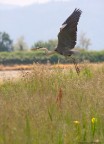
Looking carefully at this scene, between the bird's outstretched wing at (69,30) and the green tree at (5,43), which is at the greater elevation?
the bird's outstretched wing at (69,30)

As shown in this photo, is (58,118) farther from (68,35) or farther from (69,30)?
(68,35)

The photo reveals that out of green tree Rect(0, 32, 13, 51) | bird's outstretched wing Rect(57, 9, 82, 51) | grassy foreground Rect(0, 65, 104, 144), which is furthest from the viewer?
green tree Rect(0, 32, 13, 51)

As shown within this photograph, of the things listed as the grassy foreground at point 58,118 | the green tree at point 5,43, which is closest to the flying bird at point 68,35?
the grassy foreground at point 58,118

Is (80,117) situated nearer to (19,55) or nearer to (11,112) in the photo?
(11,112)

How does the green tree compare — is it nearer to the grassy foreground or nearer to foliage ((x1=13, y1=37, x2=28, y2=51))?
foliage ((x1=13, y1=37, x2=28, y2=51))

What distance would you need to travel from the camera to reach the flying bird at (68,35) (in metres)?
14.3

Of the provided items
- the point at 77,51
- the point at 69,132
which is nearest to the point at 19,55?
the point at 77,51

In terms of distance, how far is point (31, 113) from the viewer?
748 cm

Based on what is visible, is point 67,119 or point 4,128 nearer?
point 4,128

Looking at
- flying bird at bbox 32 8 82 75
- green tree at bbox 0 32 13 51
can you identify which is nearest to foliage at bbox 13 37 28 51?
green tree at bbox 0 32 13 51

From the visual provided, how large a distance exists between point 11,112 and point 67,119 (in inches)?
29.7

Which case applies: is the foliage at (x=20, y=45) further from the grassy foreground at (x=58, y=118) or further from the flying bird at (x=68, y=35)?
the grassy foreground at (x=58, y=118)

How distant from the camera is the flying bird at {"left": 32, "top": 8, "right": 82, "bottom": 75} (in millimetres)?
14289

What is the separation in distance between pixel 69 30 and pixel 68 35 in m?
0.23
